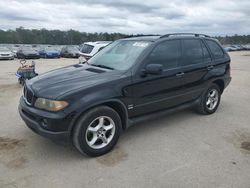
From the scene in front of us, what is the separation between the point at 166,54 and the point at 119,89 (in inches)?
52.1

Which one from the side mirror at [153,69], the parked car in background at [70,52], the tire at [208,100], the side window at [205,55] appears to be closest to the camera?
the side mirror at [153,69]

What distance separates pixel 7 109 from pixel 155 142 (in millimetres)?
3925

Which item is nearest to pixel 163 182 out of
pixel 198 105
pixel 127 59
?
pixel 127 59

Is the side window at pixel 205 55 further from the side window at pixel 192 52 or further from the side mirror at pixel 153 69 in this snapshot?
the side mirror at pixel 153 69

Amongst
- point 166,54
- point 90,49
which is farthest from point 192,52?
point 90,49

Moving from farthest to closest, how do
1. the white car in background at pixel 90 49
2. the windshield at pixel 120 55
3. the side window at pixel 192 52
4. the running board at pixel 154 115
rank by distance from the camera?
the white car in background at pixel 90 49, the side window at pixel 192 52, the windshield at pixel 120 55, the running board at pixel 154 115

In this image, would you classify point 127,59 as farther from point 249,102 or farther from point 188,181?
point 249,102

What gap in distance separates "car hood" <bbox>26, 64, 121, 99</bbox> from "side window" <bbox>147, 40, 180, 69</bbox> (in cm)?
79

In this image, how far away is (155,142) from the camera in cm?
445

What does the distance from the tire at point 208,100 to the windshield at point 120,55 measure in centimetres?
194

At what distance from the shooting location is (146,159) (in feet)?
12.6

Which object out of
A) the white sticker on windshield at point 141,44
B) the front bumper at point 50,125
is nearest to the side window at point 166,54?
the white sticker on windshield at point 141,44

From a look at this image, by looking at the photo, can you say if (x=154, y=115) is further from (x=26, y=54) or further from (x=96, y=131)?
(x=26, y=54)

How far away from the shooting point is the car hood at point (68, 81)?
366 cm
